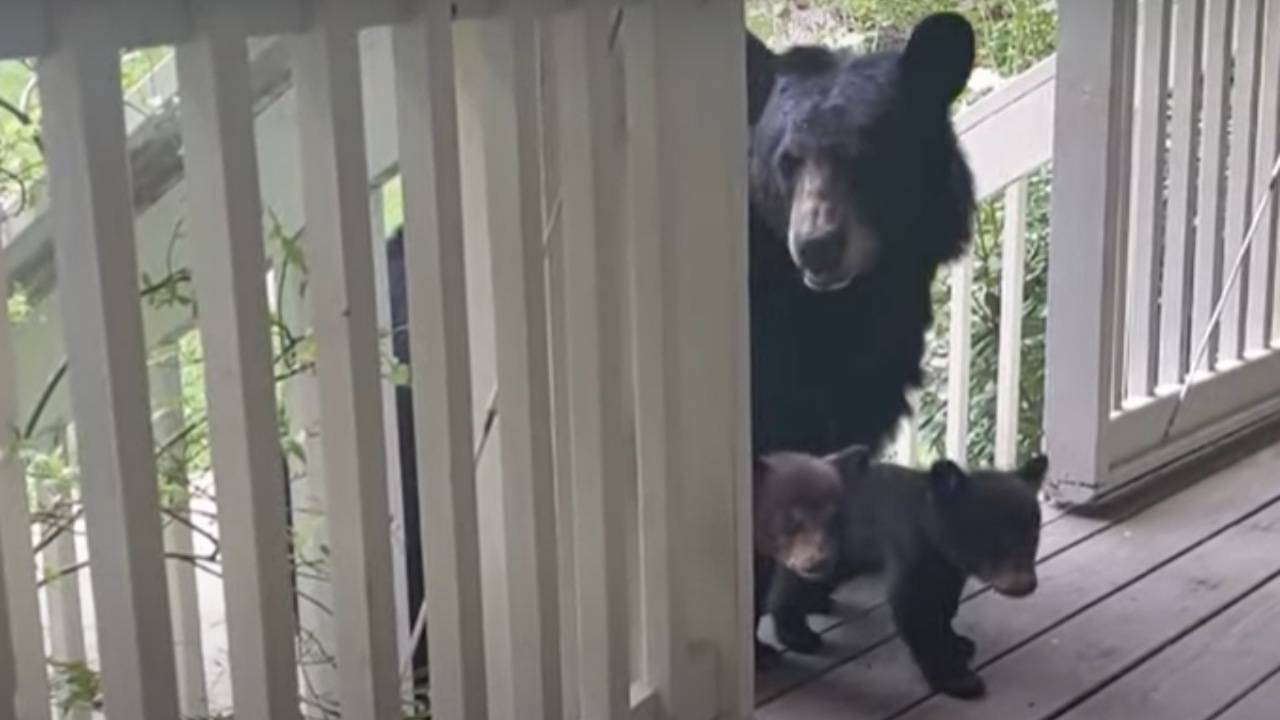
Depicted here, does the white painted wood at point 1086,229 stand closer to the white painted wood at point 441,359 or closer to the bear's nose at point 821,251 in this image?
the bear's nose at point 821,251

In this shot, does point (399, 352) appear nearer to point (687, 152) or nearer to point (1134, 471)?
point (687, 152)

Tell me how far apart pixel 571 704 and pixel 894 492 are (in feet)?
2.20

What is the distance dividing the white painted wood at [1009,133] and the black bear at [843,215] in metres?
0.59

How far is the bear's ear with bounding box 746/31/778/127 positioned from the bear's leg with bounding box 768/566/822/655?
2.34ft

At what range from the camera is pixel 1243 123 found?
3.56 meters

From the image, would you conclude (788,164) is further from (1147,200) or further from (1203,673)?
(1147,200)

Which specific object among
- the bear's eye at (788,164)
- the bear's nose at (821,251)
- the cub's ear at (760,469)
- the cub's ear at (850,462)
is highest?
the bear's eye at (788,164)

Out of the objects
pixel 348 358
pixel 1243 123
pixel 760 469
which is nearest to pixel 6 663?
pixel 348 358

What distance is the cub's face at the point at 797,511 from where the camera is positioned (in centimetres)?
253

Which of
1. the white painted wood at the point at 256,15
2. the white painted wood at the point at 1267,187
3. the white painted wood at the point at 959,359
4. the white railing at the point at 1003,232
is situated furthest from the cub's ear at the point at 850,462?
the white painted wood at the point at 1267,187

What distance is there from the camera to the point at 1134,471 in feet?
11.1

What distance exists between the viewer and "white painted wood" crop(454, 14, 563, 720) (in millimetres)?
1893

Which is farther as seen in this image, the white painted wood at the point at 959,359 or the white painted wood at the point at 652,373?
the white painted wood at the point at 959,359

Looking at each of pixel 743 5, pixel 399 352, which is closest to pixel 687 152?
pixel 743 5
